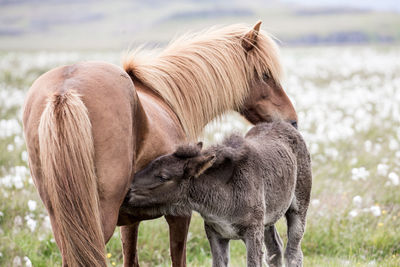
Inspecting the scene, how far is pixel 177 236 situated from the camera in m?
4.32

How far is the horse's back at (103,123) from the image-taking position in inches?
134

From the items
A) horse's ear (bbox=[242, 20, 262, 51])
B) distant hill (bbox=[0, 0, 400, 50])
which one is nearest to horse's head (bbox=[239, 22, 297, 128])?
horse's ear (bbox=[242, 20, 262, 51])

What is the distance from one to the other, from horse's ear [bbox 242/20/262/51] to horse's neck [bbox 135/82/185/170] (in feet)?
4.42

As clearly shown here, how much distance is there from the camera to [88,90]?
3463mm

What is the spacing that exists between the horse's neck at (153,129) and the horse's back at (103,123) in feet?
0.82

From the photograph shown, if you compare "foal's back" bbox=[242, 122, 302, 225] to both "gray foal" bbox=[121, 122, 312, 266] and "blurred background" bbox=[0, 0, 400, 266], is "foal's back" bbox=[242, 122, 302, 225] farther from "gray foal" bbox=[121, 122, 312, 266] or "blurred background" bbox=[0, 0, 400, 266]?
"blurred background" bbox=[0, 0, 400, 266]

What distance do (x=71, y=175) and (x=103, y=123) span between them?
1.40 feet

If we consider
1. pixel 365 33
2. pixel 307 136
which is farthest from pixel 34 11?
pixel 307 136

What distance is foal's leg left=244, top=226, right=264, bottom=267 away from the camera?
3.99 m

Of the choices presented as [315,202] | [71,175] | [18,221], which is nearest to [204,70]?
[71,175]

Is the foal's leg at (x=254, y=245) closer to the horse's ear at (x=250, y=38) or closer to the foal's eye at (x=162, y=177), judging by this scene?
the foal's eye at (x=162, y=177)

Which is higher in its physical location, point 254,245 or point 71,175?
point 71,175

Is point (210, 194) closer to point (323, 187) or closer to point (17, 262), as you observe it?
point (17, 262)

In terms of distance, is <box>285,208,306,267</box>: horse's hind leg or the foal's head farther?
<box>285,208,306,267</box>: horse's hind leg
